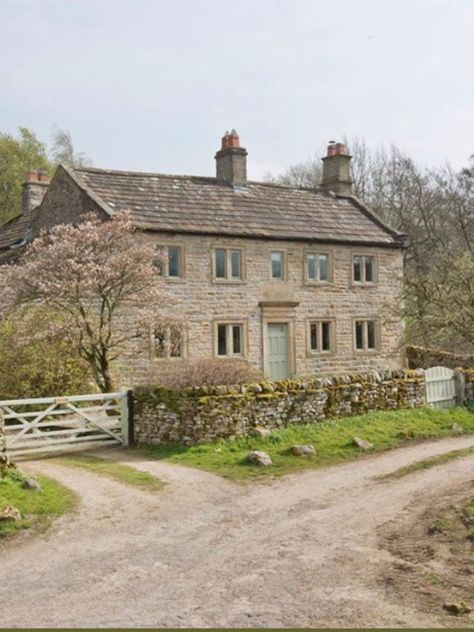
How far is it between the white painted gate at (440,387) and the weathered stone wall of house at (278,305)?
2.85 metres

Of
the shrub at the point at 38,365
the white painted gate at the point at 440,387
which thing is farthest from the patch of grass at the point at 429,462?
the shrub at the point at 38,365

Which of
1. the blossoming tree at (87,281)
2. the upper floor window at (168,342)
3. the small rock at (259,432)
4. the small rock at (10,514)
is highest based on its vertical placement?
the blossoming tree at (87,281)

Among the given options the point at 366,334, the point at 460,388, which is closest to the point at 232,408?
the point at 460,388

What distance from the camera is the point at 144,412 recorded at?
56.7 ft

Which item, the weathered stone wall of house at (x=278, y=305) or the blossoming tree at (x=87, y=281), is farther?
the weathered stone wall of house at (x=278, y=305)

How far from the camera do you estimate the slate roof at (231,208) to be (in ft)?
87.5

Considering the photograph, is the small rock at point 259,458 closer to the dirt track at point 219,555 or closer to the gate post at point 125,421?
the dirt track at point 219,555

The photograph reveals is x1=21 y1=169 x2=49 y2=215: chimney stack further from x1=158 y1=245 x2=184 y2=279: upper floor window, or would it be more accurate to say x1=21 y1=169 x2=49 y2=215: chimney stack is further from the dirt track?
the dirt track

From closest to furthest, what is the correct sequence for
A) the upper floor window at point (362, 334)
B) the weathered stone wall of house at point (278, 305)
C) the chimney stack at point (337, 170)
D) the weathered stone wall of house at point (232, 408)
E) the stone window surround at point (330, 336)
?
1. the weathered stone wall of house at point (232, 408)
2. the weathered stone wall of house at point (278, 305)
3. the stone window surround at point (330, 336)
4. the upper floor window at point (362, 334)
5. the chimney stack at point (337, 170)

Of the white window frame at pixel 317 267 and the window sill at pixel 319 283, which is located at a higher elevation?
the white window frame at pixel 317 267

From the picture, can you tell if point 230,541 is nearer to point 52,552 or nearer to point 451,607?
point 52,552

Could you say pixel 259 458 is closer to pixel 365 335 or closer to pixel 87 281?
pixel 87 281

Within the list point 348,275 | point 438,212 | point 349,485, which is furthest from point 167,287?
point 438,212

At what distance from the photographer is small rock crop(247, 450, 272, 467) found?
49.0 feet
